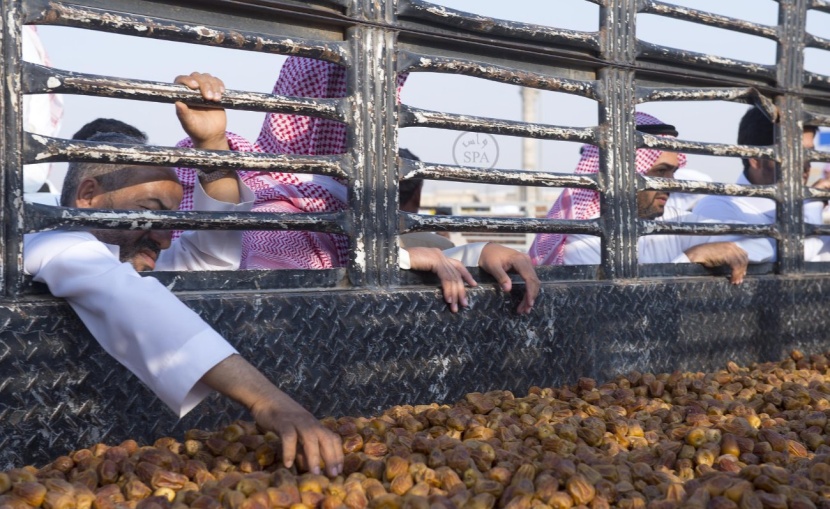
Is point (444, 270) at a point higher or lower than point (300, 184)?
lower

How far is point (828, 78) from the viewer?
13.3 ft

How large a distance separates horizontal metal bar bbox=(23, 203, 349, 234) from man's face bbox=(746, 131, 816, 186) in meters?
2.17

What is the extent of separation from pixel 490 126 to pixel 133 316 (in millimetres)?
1286

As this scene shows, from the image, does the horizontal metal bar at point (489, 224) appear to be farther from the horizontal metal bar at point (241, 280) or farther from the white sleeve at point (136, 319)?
the white sleeve at point (136, 319)

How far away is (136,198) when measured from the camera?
8.21 feet

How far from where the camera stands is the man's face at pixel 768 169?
397 centimetres

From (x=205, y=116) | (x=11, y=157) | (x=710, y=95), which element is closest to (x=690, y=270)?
(x=710, y=95)

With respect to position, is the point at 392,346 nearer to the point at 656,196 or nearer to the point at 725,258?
the point at 725,258

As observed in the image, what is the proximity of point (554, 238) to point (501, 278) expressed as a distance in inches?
68.5

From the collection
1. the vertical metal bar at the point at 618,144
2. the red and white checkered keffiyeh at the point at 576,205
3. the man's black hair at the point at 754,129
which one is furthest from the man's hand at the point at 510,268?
the man's black hair at the point at 754,129

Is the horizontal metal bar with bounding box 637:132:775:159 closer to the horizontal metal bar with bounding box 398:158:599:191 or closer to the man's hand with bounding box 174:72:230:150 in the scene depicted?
the horizontal metal bar with bounding box 398:158:599:191

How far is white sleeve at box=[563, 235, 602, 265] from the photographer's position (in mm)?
4281

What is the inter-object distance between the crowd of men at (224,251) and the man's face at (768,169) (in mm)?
18

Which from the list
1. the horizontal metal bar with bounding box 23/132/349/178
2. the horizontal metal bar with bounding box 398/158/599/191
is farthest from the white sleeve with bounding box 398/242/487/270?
the horizontal metal bar with bounding box 23/132/349/178
